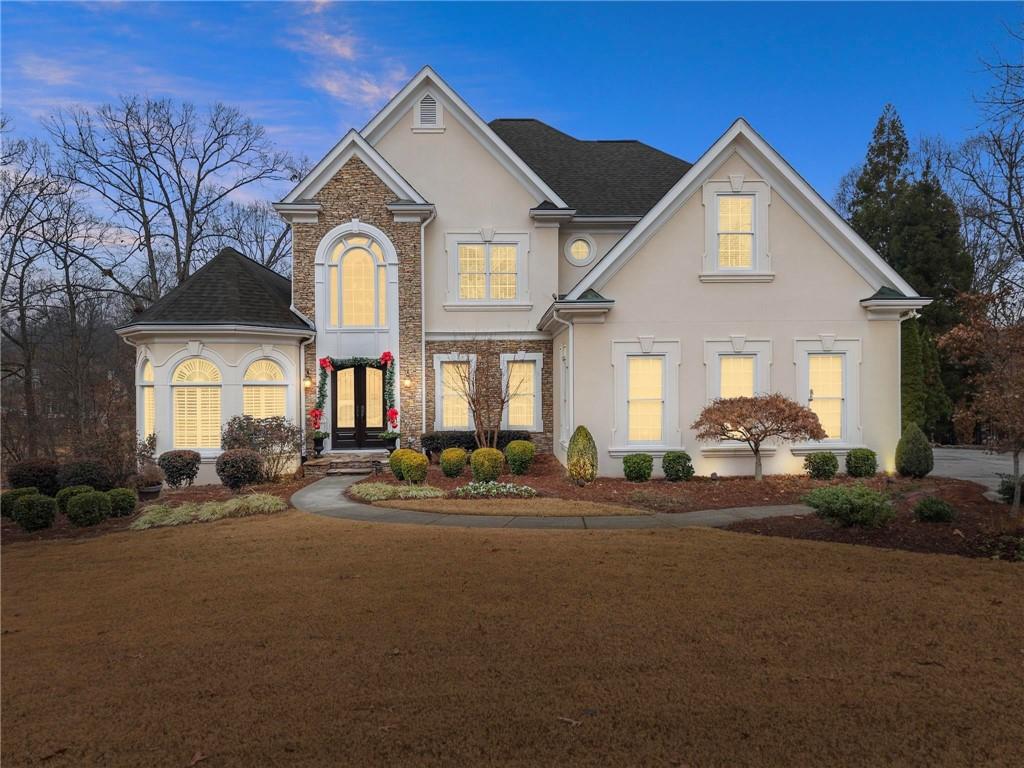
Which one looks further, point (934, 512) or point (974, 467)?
point (974, 467)

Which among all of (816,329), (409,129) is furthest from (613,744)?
(409,129)

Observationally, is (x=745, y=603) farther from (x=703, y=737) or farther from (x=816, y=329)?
(x=816, y=329)

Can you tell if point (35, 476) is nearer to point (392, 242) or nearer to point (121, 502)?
point (121, 502)

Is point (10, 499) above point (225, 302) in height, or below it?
below

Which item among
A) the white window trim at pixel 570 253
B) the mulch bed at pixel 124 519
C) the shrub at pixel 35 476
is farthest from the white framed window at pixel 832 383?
the shrub at pixel 35 476

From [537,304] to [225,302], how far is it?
8.81 metres

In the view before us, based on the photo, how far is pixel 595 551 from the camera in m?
7.66

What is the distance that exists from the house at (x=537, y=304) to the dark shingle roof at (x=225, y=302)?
69 mm

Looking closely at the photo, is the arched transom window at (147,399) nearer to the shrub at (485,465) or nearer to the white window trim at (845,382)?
the shrub at (485,465)

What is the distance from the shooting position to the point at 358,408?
17719 mm

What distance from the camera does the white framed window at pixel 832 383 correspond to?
46.8ft

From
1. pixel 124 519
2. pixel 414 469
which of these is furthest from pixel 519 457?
pixel 124 519

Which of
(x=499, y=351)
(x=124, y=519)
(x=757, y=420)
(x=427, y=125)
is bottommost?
(x=124, y=519)

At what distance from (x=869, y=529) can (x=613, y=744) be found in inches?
256
